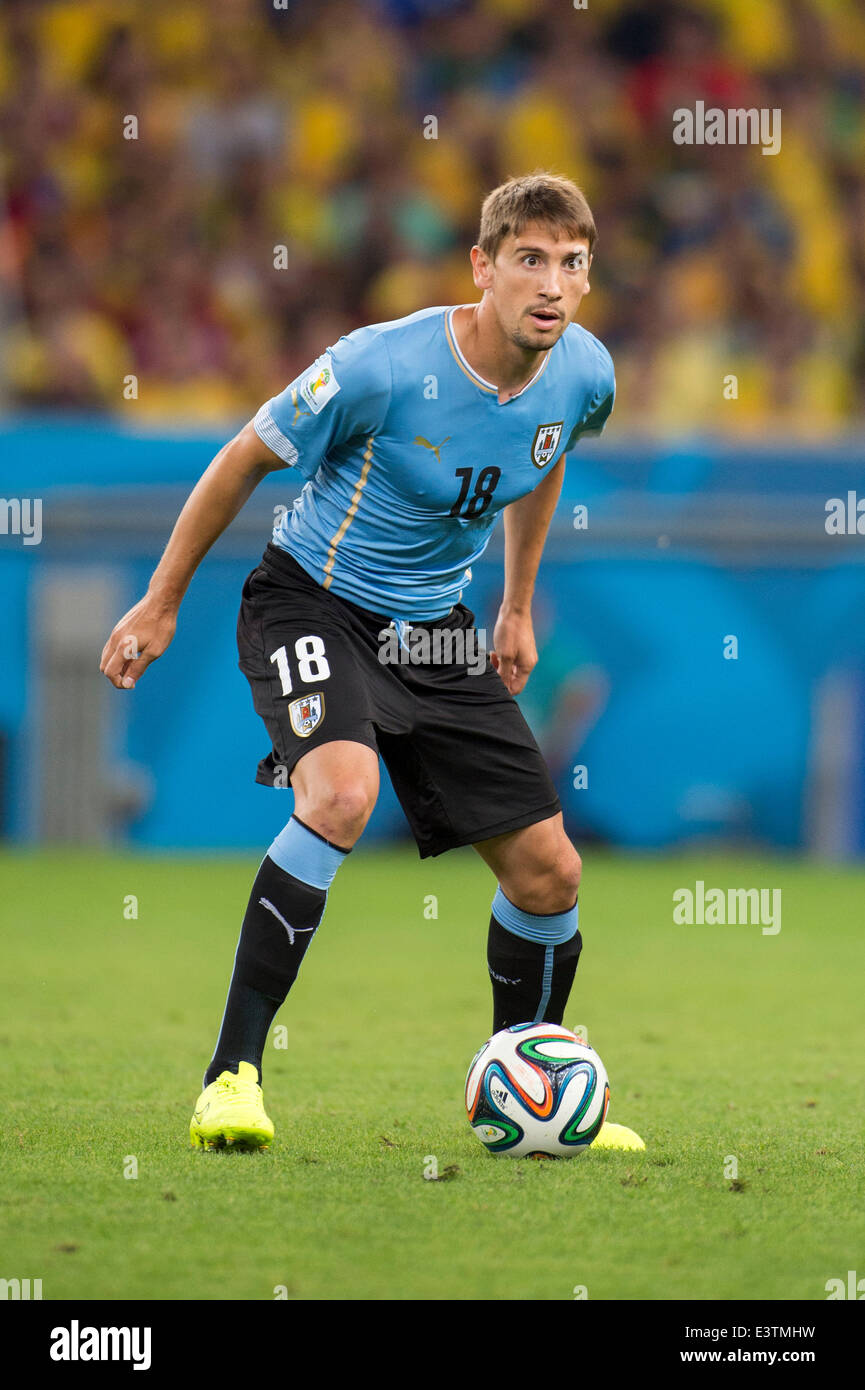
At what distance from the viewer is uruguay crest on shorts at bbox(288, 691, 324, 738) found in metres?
3.83

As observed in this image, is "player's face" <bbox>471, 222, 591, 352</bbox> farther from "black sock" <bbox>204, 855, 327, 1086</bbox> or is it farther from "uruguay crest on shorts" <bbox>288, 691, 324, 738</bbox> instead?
"black sock" <bbox>204, 855, 327, 1086</bbox>

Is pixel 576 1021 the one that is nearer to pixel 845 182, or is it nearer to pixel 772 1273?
pixel 772 1273

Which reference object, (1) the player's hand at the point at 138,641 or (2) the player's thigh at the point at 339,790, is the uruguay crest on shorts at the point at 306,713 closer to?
(2) the player's thigh at the point at 339,790

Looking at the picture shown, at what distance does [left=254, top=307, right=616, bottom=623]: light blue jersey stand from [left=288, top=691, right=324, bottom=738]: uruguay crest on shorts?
344 millimetres

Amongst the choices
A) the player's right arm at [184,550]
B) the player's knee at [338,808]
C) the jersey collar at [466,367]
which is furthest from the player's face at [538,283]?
the player's knee at [338,808]

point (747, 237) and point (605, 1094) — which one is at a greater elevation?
point (747, 237)

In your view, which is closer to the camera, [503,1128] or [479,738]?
[503,1128]

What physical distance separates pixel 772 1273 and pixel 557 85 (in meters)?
11.9

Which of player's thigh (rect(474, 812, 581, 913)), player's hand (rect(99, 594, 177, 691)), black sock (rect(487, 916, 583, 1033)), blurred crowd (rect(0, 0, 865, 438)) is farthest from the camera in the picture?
blurred crowd (rect(0, 0, 865, 438))

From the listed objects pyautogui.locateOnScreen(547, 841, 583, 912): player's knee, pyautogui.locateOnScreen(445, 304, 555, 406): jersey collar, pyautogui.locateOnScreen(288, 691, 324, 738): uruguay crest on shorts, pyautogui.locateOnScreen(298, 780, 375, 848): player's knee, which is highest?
pyautogui.locateOnScreen(445, 304, 555, 406): jersey collar

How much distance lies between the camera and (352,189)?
12594 millimetres

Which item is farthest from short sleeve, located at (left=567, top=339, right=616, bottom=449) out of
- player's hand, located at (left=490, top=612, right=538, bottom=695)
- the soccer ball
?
the soccer ball

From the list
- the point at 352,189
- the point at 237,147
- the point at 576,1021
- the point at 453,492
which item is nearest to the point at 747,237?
the point at 352,189

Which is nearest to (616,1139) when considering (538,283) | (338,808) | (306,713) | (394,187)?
(338,808)
